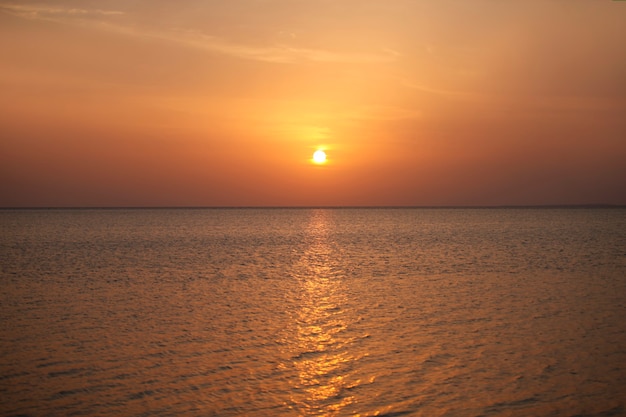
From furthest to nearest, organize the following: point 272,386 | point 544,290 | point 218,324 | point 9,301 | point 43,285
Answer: point 43,285
point 544,290
point 9,301
point 218,324
point 272,386

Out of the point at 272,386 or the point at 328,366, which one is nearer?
the point at 272,386

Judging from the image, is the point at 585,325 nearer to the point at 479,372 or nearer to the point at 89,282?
the point at 479,372

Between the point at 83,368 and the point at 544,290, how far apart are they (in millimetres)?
24806

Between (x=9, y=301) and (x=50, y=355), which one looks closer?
(x=50, y=355)

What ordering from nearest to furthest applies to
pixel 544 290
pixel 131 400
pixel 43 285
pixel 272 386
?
pixel 131 400, pixel 272 386, pixel 544 290, pixel 43 285

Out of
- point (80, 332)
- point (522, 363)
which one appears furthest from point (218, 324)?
point (522, 363)

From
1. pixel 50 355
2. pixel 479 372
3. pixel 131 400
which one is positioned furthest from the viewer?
pixel 50 355

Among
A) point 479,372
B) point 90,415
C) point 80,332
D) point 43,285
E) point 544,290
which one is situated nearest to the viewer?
point 90,415

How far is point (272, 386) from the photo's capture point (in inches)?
580

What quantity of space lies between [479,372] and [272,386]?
5.91m

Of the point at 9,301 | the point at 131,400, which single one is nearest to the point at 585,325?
the point at 131,400

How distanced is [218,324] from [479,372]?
11177 mm

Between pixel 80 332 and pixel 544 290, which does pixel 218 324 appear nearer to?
pixel 80 332

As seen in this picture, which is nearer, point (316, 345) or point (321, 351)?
point (321, 351)
